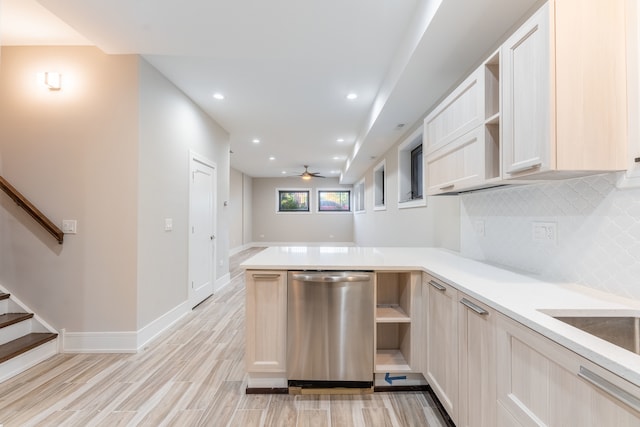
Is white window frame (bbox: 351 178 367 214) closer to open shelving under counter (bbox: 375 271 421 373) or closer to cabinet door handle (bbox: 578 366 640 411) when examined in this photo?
open shelving under counter (bbox: 375 271 421 373)

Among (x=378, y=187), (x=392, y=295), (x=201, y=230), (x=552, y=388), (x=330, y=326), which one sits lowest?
(x=330, y=326)

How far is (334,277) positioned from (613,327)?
1314 mm

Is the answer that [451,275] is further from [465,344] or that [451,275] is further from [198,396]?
[198,396]

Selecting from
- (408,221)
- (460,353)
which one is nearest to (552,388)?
(460,353)

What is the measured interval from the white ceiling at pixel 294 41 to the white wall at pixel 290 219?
715 cm

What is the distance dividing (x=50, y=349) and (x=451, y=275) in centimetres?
338

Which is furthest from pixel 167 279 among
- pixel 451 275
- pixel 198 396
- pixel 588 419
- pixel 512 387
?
pixel 588 419

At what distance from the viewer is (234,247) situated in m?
9.05

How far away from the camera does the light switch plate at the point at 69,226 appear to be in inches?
102

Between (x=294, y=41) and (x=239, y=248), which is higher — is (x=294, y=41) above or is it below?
above

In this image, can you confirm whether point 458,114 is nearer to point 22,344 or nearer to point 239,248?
point 22,344

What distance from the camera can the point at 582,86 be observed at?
3.76ft

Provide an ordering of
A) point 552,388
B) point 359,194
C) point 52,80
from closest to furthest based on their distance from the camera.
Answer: point 552,388, point 52,80, point 359,194

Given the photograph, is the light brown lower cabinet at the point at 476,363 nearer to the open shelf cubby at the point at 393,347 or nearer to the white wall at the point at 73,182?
the open shelf cubby at the point at 393,347
